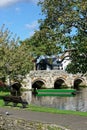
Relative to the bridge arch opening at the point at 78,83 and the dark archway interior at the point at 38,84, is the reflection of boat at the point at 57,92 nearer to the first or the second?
the dark archway interior at the point at 38,84

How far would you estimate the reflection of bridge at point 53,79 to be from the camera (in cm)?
8938

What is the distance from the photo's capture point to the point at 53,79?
91.9 meters

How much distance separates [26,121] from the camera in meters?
21.3

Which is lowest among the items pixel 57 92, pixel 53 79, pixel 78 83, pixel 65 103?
pixel 65 103

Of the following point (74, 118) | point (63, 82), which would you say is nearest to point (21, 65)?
point (74, 118)

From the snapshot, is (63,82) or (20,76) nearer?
(20,76)

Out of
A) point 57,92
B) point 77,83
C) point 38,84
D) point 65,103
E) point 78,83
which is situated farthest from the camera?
point 77,83

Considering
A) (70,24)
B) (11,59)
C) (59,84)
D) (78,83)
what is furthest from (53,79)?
(70,24)

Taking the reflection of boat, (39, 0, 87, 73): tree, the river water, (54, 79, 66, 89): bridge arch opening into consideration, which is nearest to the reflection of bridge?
(54, 79, 66, 89): bridge arch opening

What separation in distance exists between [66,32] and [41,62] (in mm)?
81917

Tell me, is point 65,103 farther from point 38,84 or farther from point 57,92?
point 38,84

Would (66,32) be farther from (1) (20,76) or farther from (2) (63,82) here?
(2) (63,82)

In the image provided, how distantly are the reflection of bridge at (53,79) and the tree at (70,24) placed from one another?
6085cm

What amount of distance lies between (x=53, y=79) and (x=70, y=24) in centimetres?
6646
